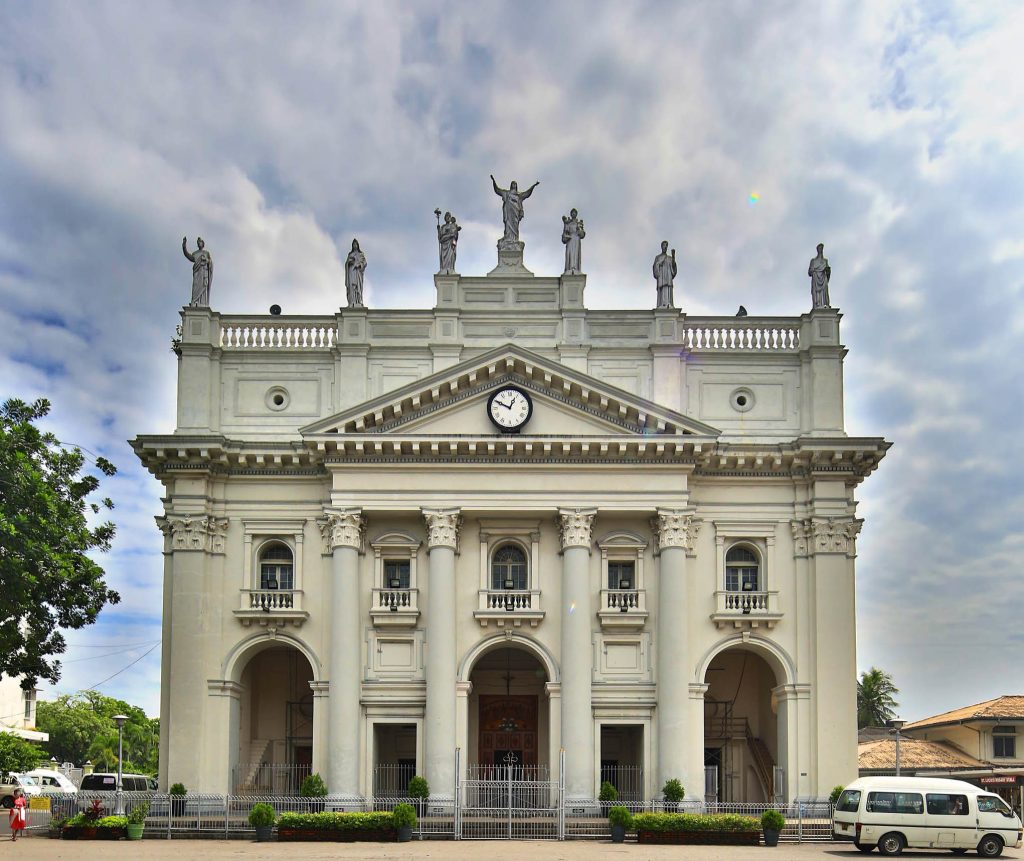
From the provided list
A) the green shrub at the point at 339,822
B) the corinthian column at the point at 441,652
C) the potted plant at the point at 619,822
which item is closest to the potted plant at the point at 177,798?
the green shrub at the point at 339,822

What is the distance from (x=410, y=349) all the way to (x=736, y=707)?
1717 centimetres

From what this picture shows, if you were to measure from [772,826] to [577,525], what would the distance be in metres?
11.3

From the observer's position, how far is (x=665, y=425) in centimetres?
4159

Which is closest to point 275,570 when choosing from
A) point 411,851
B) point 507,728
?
point 507,728

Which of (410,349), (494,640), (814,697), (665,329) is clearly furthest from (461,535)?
(814,697)

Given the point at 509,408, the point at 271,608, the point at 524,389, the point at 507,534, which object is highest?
the point at 524,389

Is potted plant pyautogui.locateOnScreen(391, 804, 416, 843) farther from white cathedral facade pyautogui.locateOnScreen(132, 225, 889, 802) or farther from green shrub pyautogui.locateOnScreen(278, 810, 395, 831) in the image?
white cathedral facade pyautogui.locateOnScreen(132, 225, 889, 802)

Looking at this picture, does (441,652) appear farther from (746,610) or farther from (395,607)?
(746,610)

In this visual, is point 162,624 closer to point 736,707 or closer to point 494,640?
point 494,640

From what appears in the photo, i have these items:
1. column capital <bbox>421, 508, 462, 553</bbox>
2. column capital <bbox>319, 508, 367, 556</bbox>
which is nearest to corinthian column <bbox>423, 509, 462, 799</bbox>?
column capital <bbox>421, 508, 462, 553</bbox>

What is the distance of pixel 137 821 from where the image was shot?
1428 inches

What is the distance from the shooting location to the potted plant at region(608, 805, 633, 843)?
35.9 m

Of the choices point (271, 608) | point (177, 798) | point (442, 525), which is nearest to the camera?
point (177, 798)

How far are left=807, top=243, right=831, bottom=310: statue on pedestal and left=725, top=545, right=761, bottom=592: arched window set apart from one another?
8.95 m
